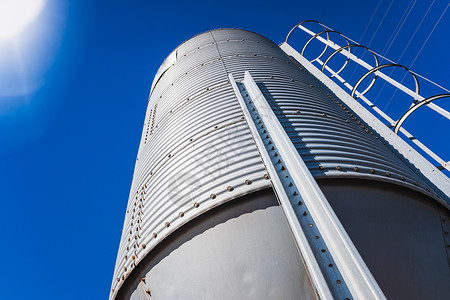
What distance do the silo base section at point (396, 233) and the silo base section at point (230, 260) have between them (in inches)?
20.7

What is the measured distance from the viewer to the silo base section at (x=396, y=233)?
229cm

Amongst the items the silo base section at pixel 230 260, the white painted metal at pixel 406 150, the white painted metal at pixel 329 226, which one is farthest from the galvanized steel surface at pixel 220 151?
the white painted metal at pixel 406 150

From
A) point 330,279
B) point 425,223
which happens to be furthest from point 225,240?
point 425,223

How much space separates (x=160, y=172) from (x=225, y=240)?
143cm

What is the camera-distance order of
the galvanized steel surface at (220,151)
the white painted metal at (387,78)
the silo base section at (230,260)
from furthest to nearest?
1. the white painted metal at (387,78)
2. the galvanized steel surface at (220,151)
3. the silo base section at (230,260)

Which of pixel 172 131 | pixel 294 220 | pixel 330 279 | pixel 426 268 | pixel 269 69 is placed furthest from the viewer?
pixel 269 69

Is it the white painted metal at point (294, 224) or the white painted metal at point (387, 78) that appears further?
the white painted metal at point (387, 78)

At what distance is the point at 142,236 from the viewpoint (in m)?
3.07

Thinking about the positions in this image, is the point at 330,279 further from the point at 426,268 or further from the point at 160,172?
the point at 160,172

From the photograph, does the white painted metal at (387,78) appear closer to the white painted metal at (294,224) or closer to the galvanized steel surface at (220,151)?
the galvanized steel surface at (220,151)

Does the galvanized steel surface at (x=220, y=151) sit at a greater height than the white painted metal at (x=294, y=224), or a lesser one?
greater

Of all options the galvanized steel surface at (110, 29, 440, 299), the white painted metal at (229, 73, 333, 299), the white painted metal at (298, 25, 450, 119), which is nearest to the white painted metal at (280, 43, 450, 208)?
the galvanized steel surface at (110, 29, 440, 299)

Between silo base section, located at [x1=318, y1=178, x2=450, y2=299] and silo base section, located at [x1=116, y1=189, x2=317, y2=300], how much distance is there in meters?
0.53

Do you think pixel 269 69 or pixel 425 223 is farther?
pixel 269 69
